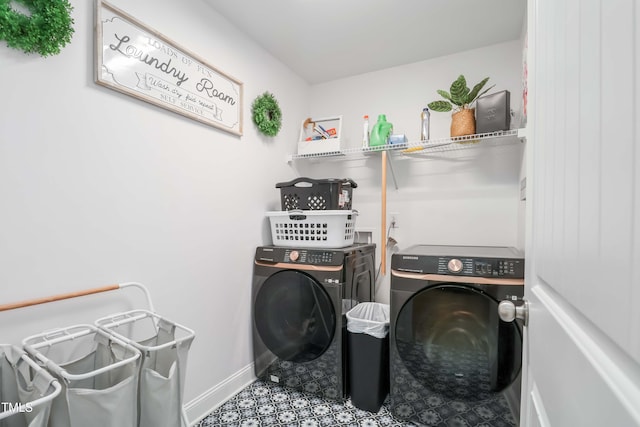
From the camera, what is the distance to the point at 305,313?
200 centimetres

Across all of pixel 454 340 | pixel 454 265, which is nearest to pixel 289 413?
pixel 454 340

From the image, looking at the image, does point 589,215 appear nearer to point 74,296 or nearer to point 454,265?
point 454,265

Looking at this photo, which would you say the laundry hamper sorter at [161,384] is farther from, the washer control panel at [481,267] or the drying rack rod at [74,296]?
the washer control panel at [481,267]

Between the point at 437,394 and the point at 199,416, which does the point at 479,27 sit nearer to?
the point at 437,394

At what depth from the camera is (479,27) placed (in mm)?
2096

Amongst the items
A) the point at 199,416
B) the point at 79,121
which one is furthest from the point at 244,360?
the point at 79,121

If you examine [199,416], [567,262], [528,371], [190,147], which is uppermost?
[190,147]

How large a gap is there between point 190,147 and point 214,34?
0.76 metres

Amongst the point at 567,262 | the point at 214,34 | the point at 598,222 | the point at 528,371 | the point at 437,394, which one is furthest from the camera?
the point at 214,34

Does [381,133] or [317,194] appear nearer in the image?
[317,194]

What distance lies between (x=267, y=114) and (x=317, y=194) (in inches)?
29.7

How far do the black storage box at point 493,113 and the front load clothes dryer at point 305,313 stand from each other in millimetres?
1170

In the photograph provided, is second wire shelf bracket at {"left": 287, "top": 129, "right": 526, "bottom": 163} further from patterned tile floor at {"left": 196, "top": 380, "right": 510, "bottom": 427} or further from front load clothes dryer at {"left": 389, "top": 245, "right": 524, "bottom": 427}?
patterned tile floor at {"left": 196, "top": 380, "right": 510, "bottom": 427}

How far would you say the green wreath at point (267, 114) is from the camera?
7.38 ft
